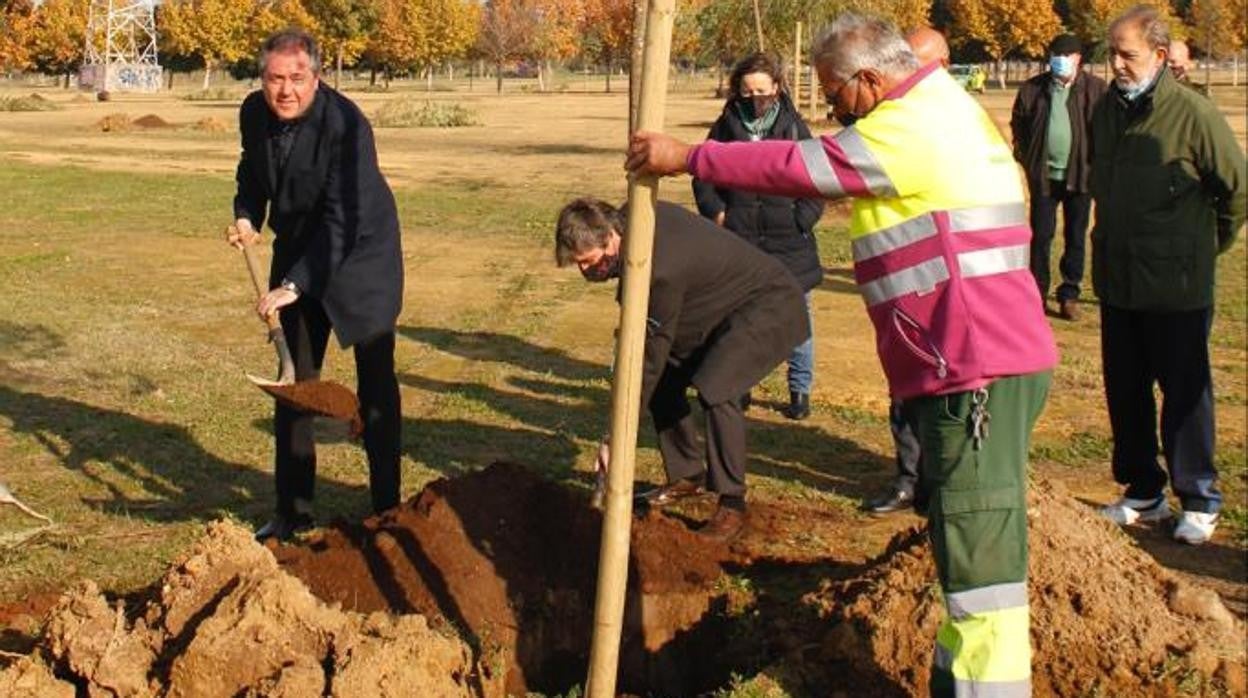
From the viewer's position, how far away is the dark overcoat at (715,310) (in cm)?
561

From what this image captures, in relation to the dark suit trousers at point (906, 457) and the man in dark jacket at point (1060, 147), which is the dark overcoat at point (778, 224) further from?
the man in dark jacket at point (1060, 147)

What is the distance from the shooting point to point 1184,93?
6023mm

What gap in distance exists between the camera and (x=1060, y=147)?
11.3m

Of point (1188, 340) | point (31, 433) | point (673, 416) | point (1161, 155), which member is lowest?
point (31, 433)

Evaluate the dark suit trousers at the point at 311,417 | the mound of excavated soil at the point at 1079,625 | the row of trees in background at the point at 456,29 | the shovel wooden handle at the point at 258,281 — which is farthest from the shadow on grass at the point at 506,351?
the row of trees in background at the point at 456,29

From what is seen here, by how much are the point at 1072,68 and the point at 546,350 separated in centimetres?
451

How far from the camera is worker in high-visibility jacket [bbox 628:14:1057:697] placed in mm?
3436

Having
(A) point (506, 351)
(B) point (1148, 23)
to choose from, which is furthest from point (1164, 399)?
(A) point (506, 351)

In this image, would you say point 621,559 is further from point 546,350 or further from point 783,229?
point 546,350

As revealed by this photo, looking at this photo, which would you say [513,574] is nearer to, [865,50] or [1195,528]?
[865,50]

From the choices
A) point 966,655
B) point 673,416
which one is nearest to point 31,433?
point 673,416

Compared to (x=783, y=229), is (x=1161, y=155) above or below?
above

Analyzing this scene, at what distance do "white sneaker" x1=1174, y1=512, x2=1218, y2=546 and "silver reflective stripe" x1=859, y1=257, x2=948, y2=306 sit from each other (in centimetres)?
338

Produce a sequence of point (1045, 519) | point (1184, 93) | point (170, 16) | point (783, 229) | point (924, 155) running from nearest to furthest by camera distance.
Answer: point (924, 155) < point (1045, 519) < point (1184, 93) < point (783, 229) < point (170, 16)
